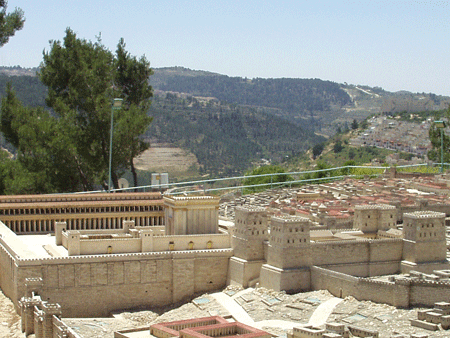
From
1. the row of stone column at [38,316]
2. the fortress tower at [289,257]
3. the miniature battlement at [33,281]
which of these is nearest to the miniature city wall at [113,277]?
the miniature battlement at [33,281]

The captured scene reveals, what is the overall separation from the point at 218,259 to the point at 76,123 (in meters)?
23.6

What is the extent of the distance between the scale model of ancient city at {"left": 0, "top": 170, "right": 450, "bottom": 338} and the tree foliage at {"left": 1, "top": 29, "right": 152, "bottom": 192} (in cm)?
1023

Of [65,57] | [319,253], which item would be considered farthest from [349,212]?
[65,57]

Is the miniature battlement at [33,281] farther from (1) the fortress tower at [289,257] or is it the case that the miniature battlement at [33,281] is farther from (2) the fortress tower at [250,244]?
(1) the fortress tower at [289,257]

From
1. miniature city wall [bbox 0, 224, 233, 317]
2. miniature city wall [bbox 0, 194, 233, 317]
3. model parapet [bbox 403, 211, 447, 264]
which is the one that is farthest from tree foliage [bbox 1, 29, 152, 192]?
model parapet [bbox 403, 211, 447, 264]

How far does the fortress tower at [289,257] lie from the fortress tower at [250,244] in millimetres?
1581

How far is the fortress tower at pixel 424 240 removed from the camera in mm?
46938

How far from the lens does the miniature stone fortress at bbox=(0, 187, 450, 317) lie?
4534cm

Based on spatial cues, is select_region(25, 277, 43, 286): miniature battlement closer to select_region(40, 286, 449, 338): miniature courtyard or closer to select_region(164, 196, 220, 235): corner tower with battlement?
select_region(40, 286, 449, 338): miniature courtyard

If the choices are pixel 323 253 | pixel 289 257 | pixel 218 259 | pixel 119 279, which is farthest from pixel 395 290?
pixel 119 279

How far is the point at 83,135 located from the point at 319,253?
91.7 ft

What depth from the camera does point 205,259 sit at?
49.6 meters

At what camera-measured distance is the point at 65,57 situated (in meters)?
71.6

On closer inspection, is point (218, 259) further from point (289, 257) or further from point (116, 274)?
point (116, 274)
